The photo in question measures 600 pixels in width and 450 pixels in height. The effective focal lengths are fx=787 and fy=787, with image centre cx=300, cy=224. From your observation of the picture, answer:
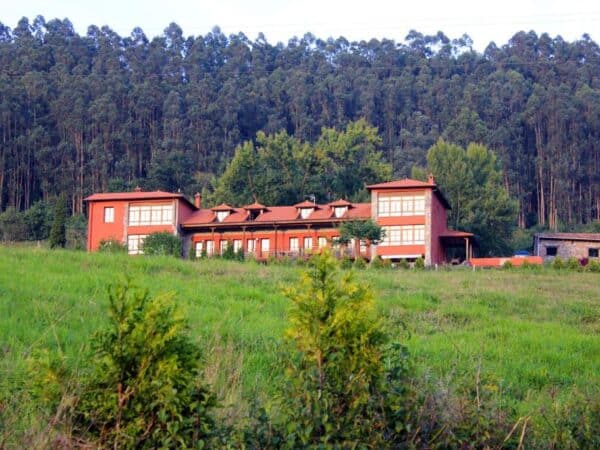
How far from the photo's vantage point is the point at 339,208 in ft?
154

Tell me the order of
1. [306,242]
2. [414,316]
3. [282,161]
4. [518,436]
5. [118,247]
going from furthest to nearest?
[282,161] → [306,242] → [118,247] → [414,316] → [518,436]

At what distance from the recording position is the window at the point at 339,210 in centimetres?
4651

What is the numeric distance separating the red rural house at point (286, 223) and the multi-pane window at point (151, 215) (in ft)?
0.20

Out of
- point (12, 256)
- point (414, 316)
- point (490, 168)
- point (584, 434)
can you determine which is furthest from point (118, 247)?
point (584, 434)

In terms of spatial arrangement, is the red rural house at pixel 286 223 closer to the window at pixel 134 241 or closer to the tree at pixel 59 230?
the window at pixel 134 241

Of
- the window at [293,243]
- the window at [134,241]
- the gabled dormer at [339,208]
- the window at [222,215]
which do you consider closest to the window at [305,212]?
the gabled dormer at [339,208]

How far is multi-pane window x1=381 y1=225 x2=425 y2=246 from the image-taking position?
44719mm

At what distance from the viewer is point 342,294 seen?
4.86 metres

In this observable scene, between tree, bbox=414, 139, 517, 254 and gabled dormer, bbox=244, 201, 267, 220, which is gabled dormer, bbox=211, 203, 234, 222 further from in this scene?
tree, bbox=414, 139, 517, 254

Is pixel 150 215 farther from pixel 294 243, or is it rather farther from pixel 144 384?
pixel 144 384

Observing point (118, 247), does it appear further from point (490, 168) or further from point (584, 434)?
point (584, 434)

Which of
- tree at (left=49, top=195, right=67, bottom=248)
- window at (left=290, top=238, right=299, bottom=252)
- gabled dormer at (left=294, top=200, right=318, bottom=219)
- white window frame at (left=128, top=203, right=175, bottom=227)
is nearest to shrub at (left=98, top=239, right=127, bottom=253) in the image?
white window frame at (left=128, top=203, right=175, bottom=227)

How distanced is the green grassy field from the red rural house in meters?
17.8

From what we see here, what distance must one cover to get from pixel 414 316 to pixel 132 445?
43.6ft
